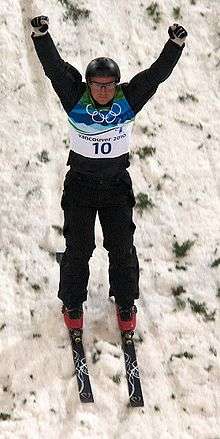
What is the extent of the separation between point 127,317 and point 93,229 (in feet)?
2.60

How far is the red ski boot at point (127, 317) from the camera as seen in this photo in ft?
15.5

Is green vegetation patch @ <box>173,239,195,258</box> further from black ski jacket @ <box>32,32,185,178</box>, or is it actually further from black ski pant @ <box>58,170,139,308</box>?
black ski jacket @ <box>32,32,185,178</box>

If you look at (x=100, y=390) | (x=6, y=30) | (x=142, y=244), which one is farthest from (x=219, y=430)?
(x=6, y=30)

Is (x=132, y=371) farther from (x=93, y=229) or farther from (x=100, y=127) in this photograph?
(x=100, y=127)

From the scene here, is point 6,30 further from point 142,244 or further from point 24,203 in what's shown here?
point 142,244

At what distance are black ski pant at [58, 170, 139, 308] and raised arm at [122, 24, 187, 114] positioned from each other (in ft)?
1.75

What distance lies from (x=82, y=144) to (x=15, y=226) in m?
1.60

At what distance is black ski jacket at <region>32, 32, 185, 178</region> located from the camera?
3873mm

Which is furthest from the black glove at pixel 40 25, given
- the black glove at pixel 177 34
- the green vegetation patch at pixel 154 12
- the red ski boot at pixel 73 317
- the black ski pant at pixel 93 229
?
the green vegetation patch at pixel 154 12

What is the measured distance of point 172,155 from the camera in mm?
6352

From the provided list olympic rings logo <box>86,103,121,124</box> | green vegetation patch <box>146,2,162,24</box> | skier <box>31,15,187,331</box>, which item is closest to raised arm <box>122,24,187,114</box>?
skier <box>31,15,187,331</box>

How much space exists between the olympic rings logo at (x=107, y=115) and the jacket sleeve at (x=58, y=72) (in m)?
0.13

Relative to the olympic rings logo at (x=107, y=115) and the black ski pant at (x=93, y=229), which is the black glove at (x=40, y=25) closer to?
the olympic rings logo at (x=107, y=115)

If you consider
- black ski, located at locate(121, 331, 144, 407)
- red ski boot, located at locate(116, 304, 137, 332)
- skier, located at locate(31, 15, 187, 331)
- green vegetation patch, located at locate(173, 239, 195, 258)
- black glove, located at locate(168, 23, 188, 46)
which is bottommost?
black ski, located at locate(121, 331, 144, 407)
